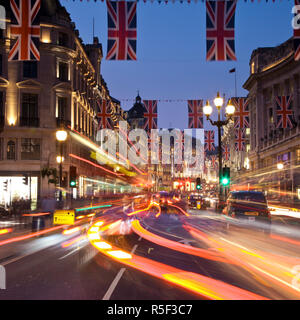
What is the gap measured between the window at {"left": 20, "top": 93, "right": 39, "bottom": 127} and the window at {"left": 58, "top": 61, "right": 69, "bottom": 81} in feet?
13.9

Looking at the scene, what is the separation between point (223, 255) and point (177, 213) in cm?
2282

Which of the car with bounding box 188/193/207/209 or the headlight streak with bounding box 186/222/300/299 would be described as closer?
the headlight streak with bounding box 186/222/300/299

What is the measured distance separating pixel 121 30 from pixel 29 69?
101 ft

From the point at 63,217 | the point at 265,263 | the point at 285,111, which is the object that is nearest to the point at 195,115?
the point at 63,217

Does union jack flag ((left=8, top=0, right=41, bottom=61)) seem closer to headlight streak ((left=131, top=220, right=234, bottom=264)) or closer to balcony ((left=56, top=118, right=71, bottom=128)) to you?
headlight streak ((left=131, top=220, right=234, bottom=264))

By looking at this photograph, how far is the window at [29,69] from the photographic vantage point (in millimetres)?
45000

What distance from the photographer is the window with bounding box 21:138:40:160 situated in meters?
44.2

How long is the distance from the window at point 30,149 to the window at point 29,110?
185 cm

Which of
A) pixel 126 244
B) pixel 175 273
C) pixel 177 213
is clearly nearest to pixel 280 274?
pixel 175 273

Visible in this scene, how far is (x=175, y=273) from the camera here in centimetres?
935

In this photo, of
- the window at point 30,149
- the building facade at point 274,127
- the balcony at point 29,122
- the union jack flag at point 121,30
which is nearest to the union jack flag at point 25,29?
the union jack flag at point 121,30

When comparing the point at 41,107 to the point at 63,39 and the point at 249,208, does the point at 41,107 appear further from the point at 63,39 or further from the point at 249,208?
the point at 249,208

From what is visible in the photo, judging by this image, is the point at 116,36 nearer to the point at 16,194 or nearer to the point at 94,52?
the point at 16,194

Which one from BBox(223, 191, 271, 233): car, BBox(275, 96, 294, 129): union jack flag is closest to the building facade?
BBox(275, 96, 294, 129): union jack flag
